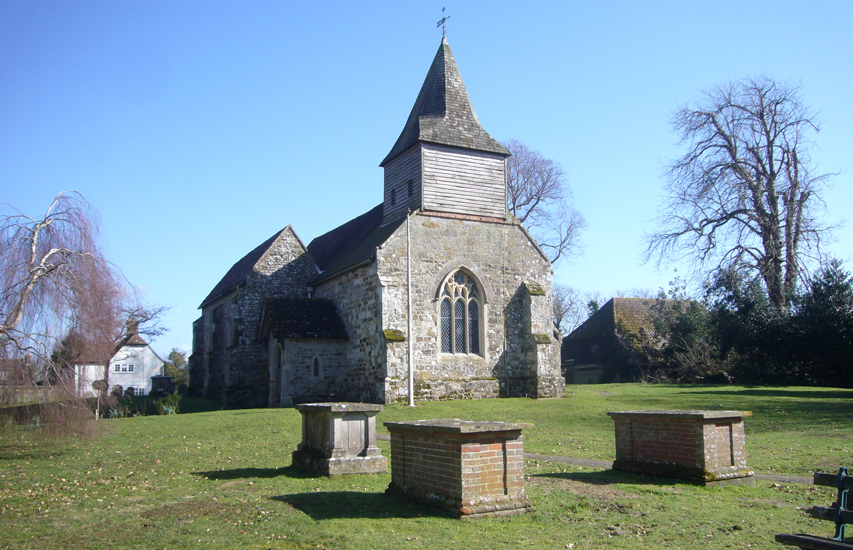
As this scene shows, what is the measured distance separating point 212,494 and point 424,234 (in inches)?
676

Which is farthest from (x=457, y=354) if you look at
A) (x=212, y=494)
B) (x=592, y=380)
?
(x=592, y=380)

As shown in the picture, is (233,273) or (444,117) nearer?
(444,117)

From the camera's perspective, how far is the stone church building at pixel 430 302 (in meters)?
24.9

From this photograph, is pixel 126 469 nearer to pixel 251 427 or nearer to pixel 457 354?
pixel 251 427

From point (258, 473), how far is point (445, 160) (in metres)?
18.1

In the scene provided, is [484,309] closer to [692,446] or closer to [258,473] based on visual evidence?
[258,473]

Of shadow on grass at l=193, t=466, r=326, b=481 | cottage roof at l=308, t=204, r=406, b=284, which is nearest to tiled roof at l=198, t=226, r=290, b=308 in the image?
cottage roof at l=308, t=204, r=406, b=284

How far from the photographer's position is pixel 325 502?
8.73 meters

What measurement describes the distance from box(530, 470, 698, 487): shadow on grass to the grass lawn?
6 cm

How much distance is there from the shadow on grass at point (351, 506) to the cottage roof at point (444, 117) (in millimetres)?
19215

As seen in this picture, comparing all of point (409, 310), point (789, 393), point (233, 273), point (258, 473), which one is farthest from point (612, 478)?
point (233, 273)

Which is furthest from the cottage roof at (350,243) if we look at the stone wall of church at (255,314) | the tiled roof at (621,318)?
the tiled roof at (621,318)

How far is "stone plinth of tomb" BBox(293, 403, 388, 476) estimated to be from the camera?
10656mm

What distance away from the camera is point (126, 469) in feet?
39.7
